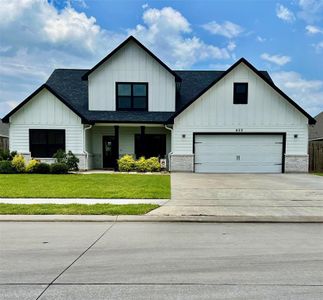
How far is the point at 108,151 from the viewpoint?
2103 centimetres

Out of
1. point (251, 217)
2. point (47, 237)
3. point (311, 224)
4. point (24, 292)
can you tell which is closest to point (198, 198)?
point (251, 217)

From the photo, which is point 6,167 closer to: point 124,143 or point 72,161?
point 72,161

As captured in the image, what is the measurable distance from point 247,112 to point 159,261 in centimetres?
1538

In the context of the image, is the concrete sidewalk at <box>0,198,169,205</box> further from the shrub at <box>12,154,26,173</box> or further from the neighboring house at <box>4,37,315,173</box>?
the neighboring house at <box>4,37,315,173</box>

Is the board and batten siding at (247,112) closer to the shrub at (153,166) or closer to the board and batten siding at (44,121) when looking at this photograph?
the shrub at (153,166)

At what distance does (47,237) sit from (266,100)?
16.0 m

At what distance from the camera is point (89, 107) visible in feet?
66.0

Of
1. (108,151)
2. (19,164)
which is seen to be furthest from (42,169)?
(108,151)

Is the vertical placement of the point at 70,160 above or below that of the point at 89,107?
below

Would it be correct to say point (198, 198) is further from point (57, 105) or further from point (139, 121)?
point (57, 105)

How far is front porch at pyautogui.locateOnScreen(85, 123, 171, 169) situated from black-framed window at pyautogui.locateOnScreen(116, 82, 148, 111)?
1.37m

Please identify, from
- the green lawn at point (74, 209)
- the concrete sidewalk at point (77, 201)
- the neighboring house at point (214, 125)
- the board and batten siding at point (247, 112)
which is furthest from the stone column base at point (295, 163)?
the green lawn at point (74, 209)

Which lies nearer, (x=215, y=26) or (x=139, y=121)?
(x=215, y=26)

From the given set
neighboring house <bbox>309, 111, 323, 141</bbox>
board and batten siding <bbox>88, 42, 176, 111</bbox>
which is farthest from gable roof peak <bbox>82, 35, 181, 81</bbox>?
neighboring house <bbox>309, 111, 323, 141</bbox>
